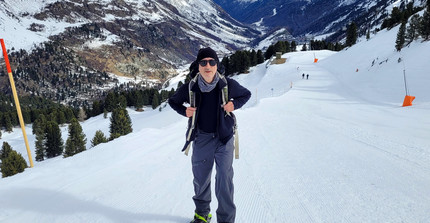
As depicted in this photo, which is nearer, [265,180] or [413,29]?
[265,180]

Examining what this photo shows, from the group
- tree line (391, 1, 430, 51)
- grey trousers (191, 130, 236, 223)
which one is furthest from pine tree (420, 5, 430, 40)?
grey trousers (191, 130, 236, 223)

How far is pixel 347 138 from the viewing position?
8602 millimetres

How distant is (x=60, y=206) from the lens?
460cm

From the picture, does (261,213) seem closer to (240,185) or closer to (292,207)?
(292,207)

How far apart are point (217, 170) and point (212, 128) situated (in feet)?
2.16

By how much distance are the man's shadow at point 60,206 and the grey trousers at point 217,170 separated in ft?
2.70

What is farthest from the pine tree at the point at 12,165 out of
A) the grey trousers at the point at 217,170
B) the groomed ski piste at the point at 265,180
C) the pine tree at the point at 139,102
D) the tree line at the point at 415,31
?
the pine tree at the point at 139,102

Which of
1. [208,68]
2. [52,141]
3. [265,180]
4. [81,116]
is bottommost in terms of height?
[52,141]

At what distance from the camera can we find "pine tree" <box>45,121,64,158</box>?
49.3 meters

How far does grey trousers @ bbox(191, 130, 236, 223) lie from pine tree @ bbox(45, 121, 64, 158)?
→ 56.8 m

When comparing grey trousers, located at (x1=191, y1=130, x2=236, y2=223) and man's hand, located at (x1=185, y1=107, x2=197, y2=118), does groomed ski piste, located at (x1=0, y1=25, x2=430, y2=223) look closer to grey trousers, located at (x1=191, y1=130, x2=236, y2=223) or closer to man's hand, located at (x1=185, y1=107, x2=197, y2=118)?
grey trousers, located at (x1=191, y1=130, x2=236, y2=223)

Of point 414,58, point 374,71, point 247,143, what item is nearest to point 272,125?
point 247,143

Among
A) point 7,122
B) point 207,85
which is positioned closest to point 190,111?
point 207,85

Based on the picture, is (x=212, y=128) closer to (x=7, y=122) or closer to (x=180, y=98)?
(x=180, y=98)
